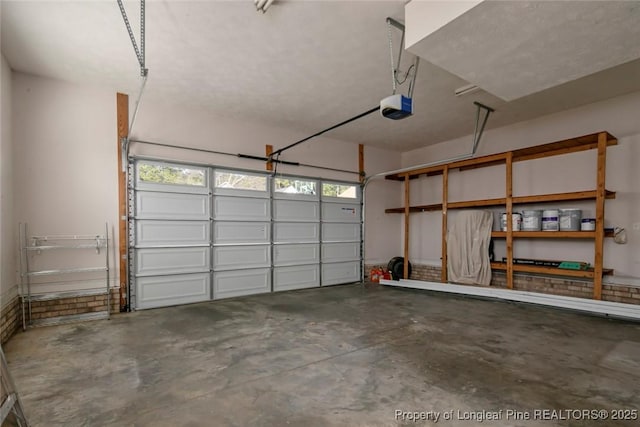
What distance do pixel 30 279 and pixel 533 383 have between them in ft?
19.9

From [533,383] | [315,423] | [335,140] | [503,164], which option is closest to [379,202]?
[335,140]

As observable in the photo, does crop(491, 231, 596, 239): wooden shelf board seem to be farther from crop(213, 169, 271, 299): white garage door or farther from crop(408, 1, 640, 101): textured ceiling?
crop(213, 169, 271, 299): white garage door

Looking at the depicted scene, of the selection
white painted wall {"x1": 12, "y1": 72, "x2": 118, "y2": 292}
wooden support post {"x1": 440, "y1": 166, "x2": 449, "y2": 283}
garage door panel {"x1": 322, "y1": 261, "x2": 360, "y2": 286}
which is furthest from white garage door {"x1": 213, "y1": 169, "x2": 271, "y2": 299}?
wooden support post {"x1": 440, "y1": 166, "x2": 449, "y2": 283}

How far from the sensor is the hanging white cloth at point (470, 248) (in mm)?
6207

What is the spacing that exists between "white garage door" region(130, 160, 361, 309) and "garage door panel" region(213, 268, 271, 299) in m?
0.02

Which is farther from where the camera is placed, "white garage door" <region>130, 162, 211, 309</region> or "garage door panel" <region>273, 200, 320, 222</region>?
"garage door panel" <region>273, 200, 320, 222</region>

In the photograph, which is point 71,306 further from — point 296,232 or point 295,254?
point 296,232

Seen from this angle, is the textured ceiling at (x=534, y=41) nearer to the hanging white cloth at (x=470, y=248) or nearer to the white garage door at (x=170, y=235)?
the hanging white cloth at (x=470, y=248)

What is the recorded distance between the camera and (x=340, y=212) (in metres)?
7.43

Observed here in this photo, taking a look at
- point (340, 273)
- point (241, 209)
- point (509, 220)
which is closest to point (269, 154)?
point (241, 209)

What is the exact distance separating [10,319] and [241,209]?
3.50m

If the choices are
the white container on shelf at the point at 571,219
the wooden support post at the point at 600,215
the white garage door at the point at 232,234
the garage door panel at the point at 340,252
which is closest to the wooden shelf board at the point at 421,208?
the white garage door at the point at 232,234

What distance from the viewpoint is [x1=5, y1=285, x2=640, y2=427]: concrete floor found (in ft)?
7.15

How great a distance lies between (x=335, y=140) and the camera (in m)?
7.40
